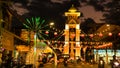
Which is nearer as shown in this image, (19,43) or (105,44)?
(19,43)

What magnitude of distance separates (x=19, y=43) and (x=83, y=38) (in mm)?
28181

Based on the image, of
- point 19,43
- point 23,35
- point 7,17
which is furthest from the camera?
point 23,35

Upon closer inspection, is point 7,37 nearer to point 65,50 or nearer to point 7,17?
point 7,17

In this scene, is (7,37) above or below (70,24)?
below

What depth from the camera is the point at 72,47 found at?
55.3 m

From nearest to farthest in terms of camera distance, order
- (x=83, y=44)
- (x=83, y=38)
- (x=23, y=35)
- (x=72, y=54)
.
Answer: (x=23, y=35) → (x=72, y=54) → (x=83, y=44) → (x=83, y=38)

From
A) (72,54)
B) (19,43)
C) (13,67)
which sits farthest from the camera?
(72,54)

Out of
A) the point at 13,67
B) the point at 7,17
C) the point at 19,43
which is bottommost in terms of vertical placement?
the point at 13,67

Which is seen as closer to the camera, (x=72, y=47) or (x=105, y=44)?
(x=105, y=44)

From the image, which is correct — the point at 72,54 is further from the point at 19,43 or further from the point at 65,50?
the point at 19,43

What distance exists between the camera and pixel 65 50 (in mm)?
54906

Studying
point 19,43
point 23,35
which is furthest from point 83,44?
point 19,43

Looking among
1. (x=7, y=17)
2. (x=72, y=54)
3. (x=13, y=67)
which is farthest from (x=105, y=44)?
(x=13, y=67)

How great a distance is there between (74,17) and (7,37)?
99.9ft
